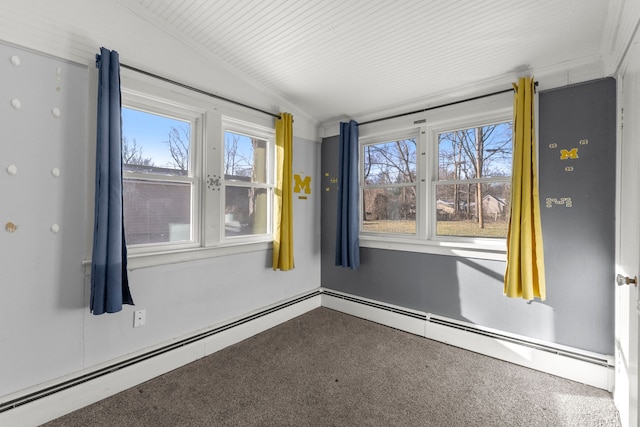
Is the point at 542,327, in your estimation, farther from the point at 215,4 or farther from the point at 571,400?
the point at 215,4

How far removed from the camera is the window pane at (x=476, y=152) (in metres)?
2.50

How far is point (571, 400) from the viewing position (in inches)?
73.2

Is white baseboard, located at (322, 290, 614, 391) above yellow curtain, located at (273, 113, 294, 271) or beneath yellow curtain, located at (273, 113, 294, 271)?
beneath

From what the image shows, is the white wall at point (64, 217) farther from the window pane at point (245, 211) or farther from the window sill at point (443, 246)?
the window sill at point (443, 246)

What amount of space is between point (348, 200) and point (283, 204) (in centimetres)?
72

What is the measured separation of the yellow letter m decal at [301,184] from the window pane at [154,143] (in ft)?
3.91

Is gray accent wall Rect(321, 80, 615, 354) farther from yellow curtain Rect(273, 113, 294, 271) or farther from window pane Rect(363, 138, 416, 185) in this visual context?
yellow curtain Rect(273, 113, 294, 271)

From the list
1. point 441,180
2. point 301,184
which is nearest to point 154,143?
point 301,184

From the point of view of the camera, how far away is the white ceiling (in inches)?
69.9

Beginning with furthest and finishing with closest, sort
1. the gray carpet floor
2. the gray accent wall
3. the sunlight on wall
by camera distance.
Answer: the sunlight on wall < the gray accent wall < the gray carpet floor

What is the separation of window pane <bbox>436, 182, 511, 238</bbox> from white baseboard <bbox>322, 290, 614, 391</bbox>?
0.84 metres

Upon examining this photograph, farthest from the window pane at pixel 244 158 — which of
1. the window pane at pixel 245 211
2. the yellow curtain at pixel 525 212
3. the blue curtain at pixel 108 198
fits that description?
the yellow curtain at pixel 525 212

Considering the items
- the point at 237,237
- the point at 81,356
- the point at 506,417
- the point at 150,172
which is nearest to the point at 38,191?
the point at 150,172

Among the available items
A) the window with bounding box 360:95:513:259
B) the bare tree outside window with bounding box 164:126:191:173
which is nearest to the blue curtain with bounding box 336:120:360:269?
the window with bounding box 360:95:513:259
